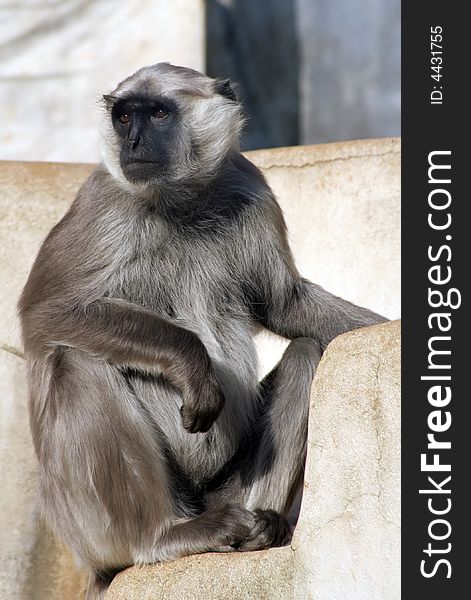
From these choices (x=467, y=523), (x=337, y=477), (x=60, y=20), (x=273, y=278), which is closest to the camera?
(x=467, y=523)

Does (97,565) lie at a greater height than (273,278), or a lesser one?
lesser

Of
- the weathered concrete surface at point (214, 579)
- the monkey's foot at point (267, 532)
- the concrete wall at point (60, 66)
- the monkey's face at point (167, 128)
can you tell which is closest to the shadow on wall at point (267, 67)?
the concrete wall at point (60, 66)

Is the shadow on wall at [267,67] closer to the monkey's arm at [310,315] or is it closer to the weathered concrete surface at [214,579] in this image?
the monkey's arm at [310,315]

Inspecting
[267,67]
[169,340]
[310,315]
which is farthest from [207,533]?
[267,67]

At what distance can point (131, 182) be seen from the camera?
568 cm

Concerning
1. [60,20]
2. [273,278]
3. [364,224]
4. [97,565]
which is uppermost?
[60,20]

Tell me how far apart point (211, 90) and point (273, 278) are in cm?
95

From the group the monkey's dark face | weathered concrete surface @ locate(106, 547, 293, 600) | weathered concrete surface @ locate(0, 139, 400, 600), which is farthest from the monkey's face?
weathered concrete surface @ locate(106, 547, 293, 600)

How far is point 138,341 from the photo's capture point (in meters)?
5.37

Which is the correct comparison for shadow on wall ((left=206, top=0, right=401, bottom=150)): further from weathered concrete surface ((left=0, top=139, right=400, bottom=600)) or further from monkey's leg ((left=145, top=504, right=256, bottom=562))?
monkey's leg ((left=145, top=504, right=256, bottom=562))

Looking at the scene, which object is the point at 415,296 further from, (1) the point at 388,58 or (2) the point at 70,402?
(1) the point at 388,58

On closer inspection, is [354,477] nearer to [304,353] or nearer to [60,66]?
[304,353]

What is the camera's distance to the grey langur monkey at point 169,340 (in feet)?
17.4

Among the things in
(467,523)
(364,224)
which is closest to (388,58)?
(364,224)
